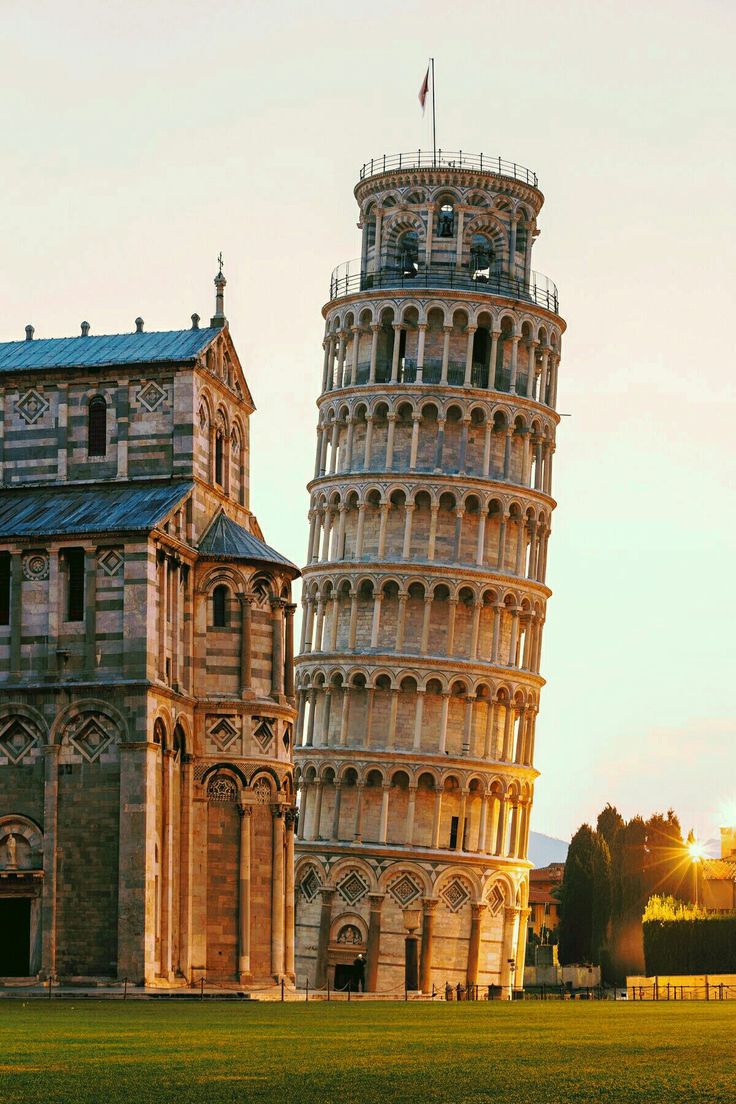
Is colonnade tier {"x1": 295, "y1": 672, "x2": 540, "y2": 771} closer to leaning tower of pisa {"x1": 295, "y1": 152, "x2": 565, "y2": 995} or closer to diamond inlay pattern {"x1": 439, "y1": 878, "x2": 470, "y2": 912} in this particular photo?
leaning tower of pisa {"x1": 295, "y1": 152, "x2": 565, "y2": 995}

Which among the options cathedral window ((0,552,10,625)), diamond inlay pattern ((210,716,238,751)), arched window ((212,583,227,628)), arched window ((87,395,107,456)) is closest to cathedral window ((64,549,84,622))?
cathedral window ((0,552,10,625))

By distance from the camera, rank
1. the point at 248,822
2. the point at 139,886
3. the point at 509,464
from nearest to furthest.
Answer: the point at 139,886 < the point at 248,822 < the point at 509,464

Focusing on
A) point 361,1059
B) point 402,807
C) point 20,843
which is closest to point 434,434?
point 402,807

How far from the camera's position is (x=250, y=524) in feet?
A: 258

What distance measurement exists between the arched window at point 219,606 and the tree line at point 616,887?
60.5 metres

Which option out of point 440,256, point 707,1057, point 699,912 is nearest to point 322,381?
point 440,256

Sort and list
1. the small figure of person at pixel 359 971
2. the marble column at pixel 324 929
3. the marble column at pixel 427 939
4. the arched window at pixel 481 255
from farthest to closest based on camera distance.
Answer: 1. the arched window at pixel 481 255
2. the marble column at pixel 324 929
3. the small figure of person at pixel 359 971
4. the marble column at pixel 427 939

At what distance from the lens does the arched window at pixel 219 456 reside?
75.8 meters

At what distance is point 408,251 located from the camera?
11669cm

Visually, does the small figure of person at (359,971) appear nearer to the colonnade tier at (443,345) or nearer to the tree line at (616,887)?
the tree line at (616,887)

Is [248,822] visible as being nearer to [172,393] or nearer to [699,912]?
[172,393]

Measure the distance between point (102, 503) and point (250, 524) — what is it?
882 cm

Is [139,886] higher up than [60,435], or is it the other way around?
[60,435]

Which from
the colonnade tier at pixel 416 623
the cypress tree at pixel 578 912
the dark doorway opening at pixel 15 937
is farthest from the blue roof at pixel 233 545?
the cypress tree at pixel 578 912
